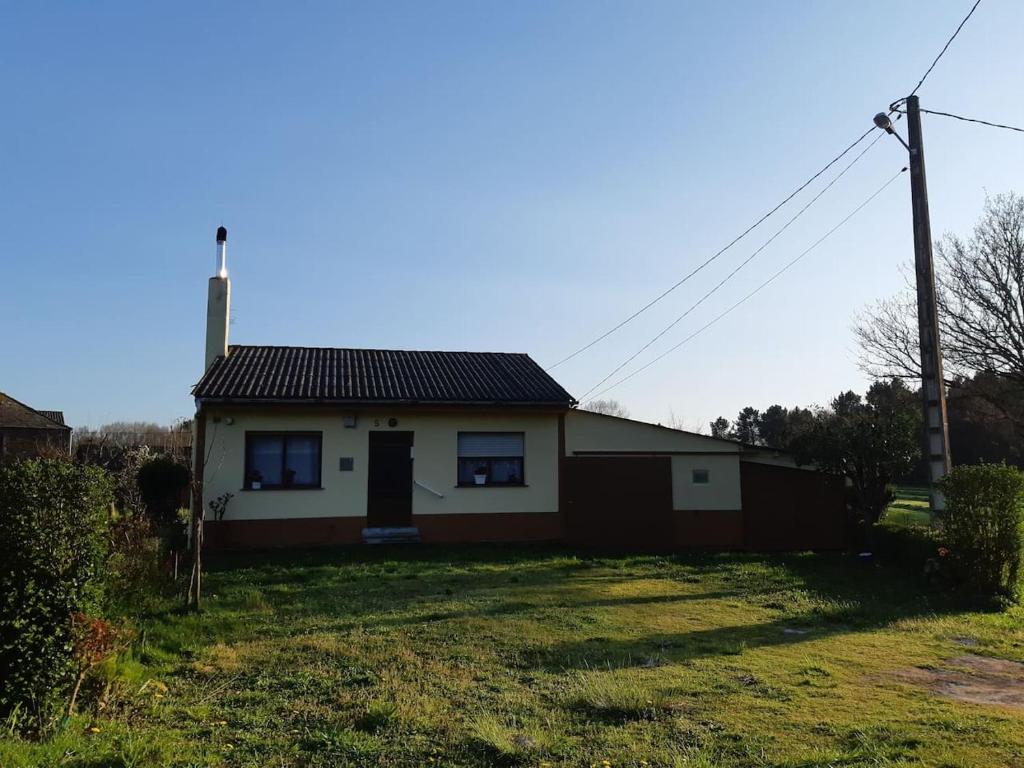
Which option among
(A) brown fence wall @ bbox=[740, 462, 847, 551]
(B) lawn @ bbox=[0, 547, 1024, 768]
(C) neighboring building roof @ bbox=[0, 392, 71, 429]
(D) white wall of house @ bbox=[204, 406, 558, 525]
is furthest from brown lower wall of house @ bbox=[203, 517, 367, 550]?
(C) neighboring building roof @ bbox=[0, 392, 71, 429]

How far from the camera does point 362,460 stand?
16.9 metres

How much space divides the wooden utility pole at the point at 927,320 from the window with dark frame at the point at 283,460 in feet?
40.2

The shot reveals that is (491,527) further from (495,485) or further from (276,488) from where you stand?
(276,488)

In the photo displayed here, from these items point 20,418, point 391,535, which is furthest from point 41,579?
point 20,418

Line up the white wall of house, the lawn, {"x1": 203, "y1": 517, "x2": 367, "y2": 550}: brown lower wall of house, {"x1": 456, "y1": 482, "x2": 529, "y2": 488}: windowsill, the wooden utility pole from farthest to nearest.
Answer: {"x1": 456, "y1": 482, "x2": 529, "y2": 488}: windowsill, the white wall of house, {"x1": 203, "y1": 517, "x2": 367, "y2": 550}: brown lower wall of house, the wooden utility pole, the lawn

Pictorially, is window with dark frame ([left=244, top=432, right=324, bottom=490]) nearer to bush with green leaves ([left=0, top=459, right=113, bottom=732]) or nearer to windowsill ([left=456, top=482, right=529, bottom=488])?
windowsill ([left=456, top=482, right=529, bottom=488])

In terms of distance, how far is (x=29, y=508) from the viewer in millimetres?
5855

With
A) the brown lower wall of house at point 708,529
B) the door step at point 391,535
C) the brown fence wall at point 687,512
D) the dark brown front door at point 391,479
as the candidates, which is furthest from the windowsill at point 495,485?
the brown lower wall of house at point 708,529

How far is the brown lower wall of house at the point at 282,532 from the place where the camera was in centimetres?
1591

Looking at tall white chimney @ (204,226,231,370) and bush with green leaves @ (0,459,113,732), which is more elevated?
tall white chimney @ (204,226,231,370)

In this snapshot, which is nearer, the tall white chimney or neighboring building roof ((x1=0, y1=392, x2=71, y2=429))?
the tall white chimney

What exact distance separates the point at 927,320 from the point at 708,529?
716cm

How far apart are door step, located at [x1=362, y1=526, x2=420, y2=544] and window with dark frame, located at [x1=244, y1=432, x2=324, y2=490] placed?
5.16 ft

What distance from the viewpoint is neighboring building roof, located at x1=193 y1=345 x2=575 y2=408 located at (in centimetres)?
1677
